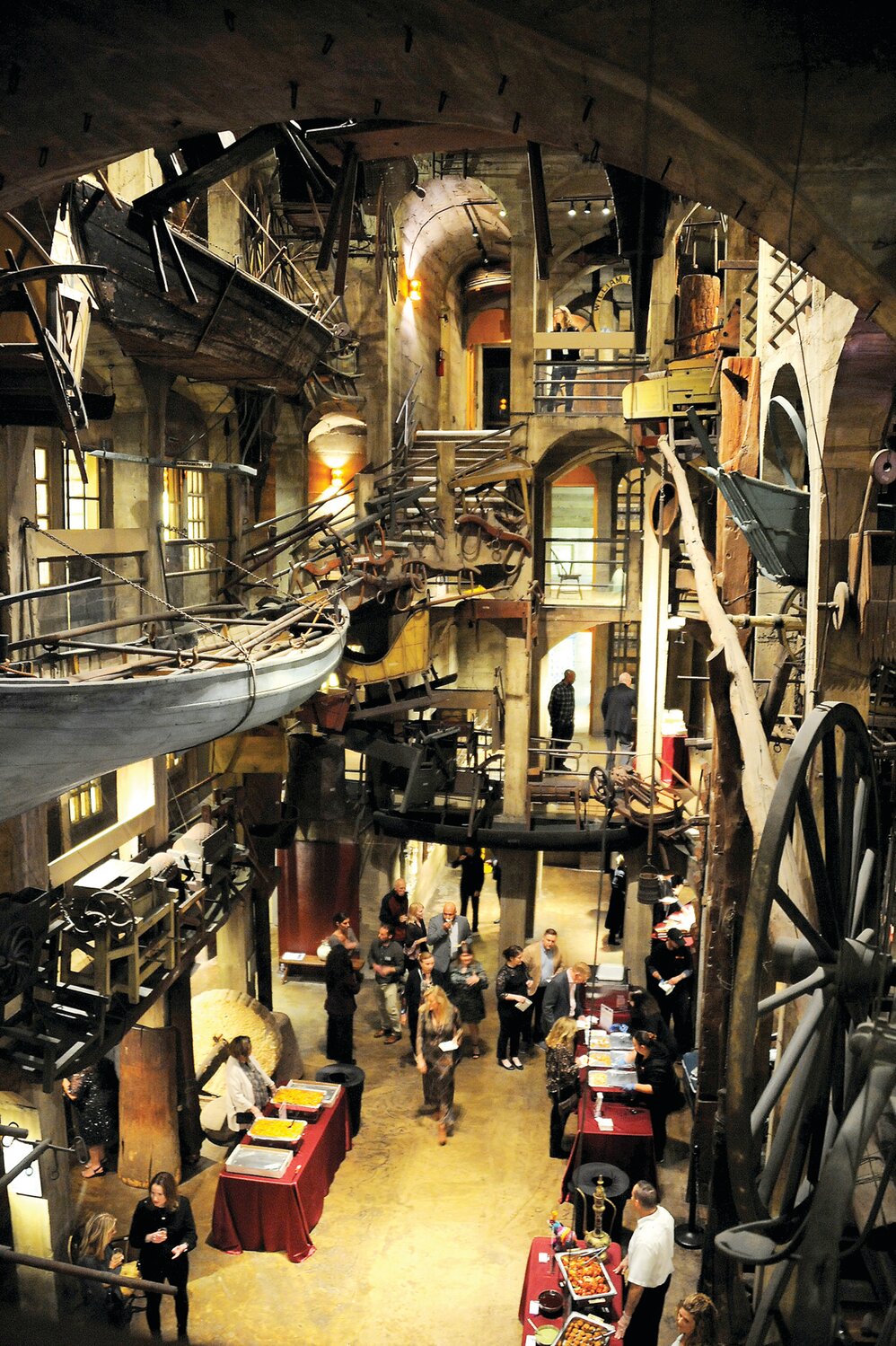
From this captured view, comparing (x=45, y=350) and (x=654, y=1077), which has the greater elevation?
(x=45, y=350)

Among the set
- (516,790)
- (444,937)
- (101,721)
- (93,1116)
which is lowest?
(93,1116)

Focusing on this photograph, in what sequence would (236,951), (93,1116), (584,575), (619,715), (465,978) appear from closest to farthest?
(93,1116), (465,978), (236,951), (619,715), (584,575)

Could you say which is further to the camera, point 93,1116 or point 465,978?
point 465,978

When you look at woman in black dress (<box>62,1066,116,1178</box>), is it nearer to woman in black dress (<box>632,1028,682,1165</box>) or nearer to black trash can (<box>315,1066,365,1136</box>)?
black trash can (<box>315,1066,365,1136</box>)

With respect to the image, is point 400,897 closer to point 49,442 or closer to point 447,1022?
point 447,1022

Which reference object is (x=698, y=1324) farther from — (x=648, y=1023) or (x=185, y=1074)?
(x=185, y=1074)

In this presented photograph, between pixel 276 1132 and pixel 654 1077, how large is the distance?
3.64 m

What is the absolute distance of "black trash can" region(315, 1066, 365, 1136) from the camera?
1180 centimetres

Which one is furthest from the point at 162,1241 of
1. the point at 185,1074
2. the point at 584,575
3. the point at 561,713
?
the point at 584,575

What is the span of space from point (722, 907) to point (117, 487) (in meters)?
7.28

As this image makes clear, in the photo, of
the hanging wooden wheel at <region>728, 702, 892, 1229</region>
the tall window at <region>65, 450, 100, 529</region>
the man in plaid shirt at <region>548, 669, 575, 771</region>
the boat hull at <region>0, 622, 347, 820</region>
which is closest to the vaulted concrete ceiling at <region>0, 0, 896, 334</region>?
the hanging wooden wheel at <region>728, 702, 892, 1229</region>

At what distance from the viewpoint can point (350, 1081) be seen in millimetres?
11797

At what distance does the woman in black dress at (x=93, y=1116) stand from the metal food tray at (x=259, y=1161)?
83.2 inches

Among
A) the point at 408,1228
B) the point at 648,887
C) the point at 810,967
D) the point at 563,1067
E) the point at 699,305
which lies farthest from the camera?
the point at 699,305
